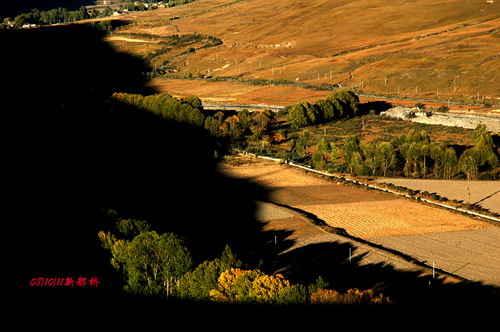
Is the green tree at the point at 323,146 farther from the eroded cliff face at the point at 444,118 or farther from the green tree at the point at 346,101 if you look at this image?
the green tree at the point at 346,101

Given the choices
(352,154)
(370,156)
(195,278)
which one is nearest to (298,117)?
(352,154)

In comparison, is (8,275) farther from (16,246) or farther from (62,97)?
(62,97)

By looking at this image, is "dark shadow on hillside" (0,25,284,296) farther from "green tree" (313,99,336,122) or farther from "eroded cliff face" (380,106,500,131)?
"eroded cliff face" (380,106,500,131)

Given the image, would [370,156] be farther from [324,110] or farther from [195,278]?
[195,278]

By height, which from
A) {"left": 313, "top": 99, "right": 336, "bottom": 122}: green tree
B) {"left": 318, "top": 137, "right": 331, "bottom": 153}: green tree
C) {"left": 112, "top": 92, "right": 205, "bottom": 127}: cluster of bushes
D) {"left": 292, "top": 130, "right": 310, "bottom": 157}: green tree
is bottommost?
{"left": 292, "top": 130, "right": 310, "bottom": 157}: green tree

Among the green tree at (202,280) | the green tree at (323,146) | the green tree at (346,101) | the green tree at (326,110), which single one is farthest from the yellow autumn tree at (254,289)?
the green tree at (346,101)

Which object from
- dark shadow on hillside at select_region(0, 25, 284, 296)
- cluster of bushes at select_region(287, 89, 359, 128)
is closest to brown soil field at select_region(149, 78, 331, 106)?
cluster of bushes at select_region(287, 89, 359, 128)
